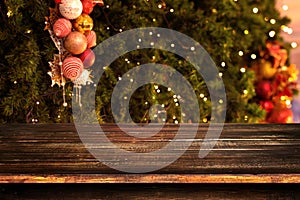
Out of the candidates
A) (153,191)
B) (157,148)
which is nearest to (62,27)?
(157,148)

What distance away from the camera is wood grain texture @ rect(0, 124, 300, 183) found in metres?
0.99

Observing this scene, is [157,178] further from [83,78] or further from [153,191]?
[83,78]

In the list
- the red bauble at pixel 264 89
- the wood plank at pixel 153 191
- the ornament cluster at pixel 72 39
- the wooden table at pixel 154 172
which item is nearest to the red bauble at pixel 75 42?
the ornament cluster at pixel 72 39

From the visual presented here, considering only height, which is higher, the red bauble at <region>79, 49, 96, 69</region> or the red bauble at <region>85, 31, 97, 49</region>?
the red bauble at <region>85, 31, 97, 49</region>

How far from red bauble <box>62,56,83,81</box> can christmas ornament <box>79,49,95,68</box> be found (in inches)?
1.8

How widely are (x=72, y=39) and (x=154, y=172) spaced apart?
1086 millimetres

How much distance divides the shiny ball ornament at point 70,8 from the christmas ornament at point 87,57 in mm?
145

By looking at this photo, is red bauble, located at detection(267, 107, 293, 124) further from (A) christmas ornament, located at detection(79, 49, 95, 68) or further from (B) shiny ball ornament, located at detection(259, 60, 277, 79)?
(A) christmas ornament, located at detection(79, 49, 95, 68)

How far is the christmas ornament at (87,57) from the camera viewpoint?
6.84 ft

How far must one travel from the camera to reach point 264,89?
298cm

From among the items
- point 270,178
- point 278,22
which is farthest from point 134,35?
point 270,178

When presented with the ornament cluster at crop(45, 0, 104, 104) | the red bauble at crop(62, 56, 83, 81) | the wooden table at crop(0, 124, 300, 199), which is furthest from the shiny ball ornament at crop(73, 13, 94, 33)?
the wooden table at crop(0, 124, 300, 199)

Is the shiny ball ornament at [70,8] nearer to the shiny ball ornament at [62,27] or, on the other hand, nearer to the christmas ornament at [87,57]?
the shiny ball ornament at [62,27]

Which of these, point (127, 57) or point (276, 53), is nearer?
point (127, 57)
